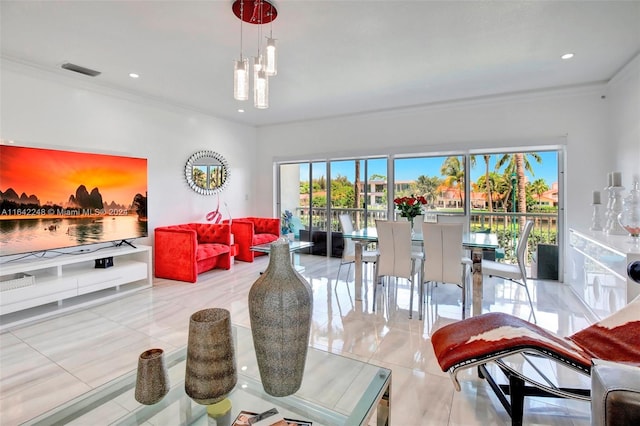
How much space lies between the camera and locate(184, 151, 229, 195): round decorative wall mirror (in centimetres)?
540

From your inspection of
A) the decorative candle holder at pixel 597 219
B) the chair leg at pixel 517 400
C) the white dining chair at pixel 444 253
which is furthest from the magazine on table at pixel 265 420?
the decorative candle holder at pixel 597 219

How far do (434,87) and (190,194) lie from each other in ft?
14.2

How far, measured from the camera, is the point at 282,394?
129cm

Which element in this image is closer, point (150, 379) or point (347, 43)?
point (150, 379)

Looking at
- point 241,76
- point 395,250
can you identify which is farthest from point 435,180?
point 241,76

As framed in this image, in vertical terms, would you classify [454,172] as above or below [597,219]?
above

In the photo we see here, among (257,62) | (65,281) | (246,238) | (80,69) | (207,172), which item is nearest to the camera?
(257,62)

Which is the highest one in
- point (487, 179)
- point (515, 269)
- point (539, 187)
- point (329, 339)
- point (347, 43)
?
point (347, 43)

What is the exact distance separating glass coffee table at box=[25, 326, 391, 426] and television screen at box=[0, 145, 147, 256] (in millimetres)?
2805

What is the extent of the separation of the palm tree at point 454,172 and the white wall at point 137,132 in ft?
13.0

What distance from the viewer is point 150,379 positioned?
4.09 ft

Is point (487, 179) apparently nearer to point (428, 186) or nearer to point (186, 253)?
point (428, 186)

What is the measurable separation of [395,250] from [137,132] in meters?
4.13

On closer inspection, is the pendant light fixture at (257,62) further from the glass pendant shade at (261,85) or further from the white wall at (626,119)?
the white wall at (626,119)
